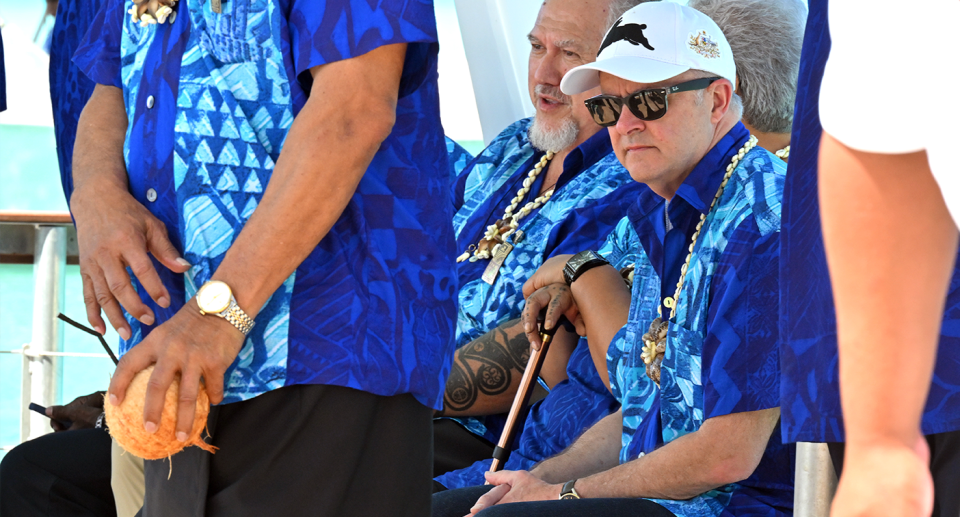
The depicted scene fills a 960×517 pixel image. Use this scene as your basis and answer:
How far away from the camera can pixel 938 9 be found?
477 mm

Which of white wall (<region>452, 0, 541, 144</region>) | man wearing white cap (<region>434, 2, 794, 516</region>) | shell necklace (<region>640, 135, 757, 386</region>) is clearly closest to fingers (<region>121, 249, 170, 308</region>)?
man wearing white cap (<region>434, 2, 794, 516</region>)

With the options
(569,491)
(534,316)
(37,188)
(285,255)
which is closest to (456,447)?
(534,316)

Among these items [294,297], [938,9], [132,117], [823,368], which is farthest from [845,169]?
[132,117]

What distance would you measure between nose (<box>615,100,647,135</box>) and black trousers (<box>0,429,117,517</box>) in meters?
1.36

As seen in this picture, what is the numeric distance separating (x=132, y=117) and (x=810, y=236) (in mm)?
783

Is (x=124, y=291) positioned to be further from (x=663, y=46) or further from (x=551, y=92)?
(x=551, y=92)

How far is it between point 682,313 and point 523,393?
0.63 m

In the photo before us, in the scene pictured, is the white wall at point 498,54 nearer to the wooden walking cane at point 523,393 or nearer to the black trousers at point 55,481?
the wooden walking cane at point 523,393

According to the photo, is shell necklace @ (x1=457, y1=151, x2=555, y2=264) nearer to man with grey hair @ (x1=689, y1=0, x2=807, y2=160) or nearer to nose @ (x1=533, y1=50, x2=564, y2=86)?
nose @ (x1=533, y1=50, x2=564, y2=86)

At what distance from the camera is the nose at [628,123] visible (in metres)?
1.85

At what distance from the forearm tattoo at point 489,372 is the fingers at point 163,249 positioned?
4.40ft

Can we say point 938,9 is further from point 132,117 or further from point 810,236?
point 132,117

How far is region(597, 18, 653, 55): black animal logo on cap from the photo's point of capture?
1.81 meters

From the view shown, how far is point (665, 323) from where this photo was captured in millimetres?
1785
